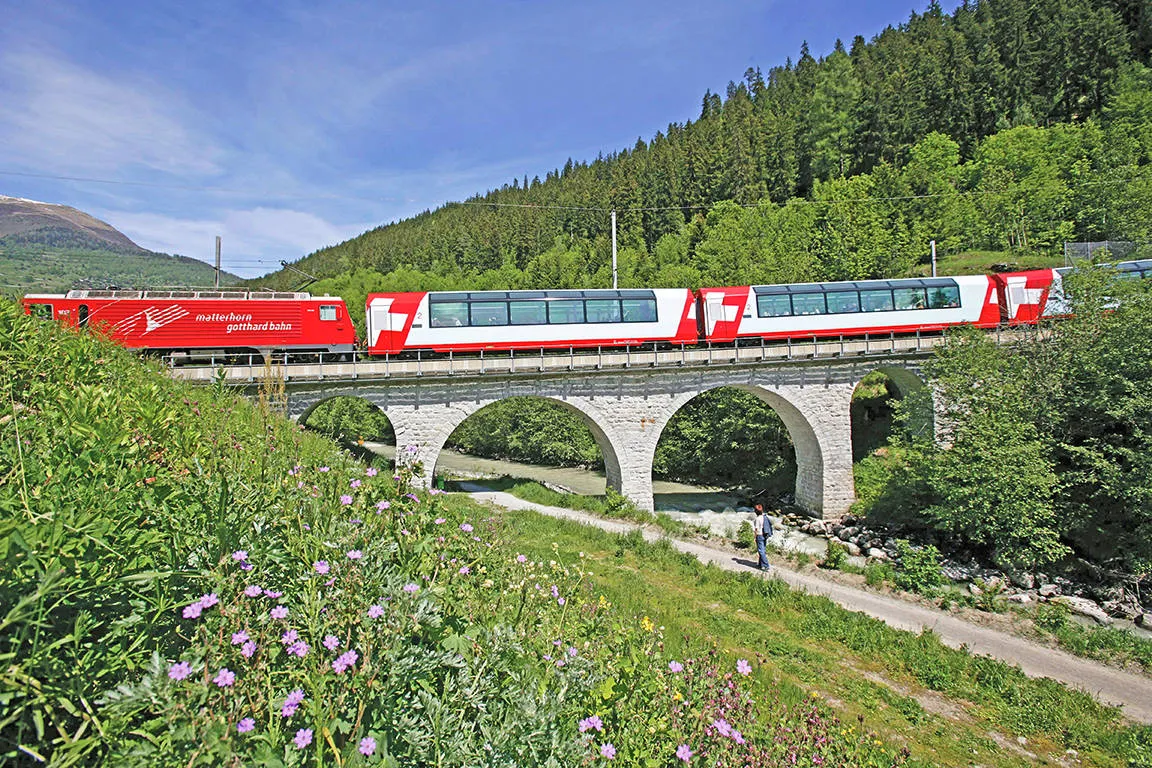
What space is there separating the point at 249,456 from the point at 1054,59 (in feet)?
268

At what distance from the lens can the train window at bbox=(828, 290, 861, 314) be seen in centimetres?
2244

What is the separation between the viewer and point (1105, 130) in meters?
46.0

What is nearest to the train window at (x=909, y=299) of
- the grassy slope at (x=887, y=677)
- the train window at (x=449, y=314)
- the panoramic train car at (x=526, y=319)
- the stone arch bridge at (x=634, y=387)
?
the stone arch bridge at (x=634, y=387)

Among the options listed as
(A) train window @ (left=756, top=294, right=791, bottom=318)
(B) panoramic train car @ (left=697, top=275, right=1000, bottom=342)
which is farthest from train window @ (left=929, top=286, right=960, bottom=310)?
(A) train window @ (left=756, top=294, right=791, bottom=318)

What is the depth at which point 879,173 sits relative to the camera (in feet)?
174

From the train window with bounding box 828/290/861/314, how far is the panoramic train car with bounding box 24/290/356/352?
18939mm

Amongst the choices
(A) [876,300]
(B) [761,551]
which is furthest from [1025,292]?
(B) [761,551]

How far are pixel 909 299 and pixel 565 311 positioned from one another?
14825mm

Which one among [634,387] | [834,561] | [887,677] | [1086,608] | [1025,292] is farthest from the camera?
[1025,292]

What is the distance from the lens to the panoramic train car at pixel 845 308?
21.8 m

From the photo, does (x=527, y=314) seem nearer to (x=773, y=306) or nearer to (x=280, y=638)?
(x=773, y=306)

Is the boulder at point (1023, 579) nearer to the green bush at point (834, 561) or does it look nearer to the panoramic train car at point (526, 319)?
the green bush at point (834, 561)

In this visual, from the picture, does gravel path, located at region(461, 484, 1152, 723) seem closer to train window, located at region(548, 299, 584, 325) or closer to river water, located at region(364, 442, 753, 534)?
river water, located at region(364, 442, 753, 534)

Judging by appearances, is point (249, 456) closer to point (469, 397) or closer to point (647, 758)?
point (647, 758)
